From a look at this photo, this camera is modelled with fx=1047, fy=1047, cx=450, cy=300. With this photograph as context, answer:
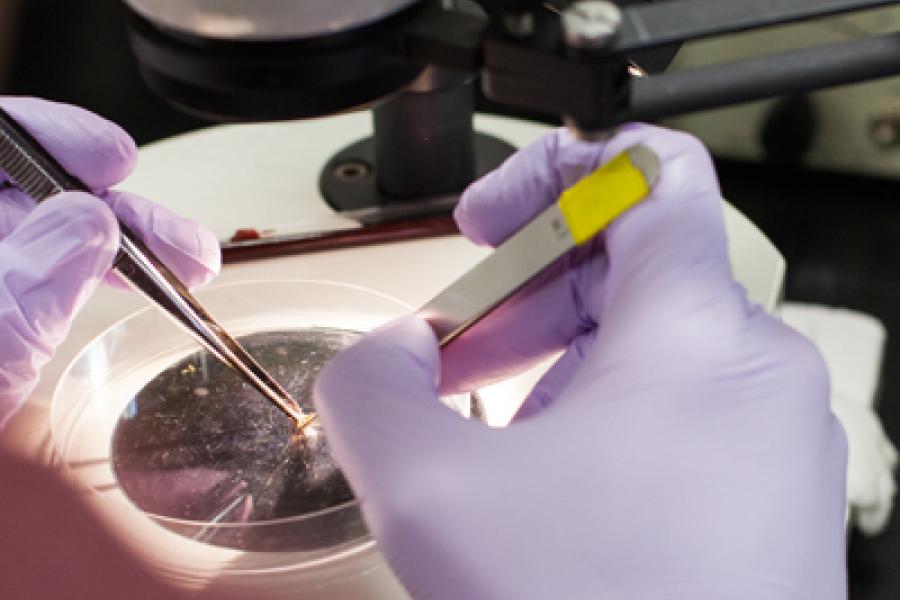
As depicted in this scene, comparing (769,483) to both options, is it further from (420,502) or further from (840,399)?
(840,399)

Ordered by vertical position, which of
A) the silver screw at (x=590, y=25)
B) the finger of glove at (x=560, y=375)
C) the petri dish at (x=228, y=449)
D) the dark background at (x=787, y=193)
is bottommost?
the dark background at (x=787, y=193)

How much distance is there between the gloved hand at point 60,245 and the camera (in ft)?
3.05

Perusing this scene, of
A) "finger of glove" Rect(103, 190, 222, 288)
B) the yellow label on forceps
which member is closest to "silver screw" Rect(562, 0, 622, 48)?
the yellow label on forceps

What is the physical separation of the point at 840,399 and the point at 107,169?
1.11m

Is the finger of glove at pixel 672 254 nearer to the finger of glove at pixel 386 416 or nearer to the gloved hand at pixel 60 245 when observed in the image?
the finger of glove at pixel 386 416

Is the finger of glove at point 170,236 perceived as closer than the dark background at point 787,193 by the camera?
Yes

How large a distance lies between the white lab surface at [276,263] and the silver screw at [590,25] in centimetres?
51

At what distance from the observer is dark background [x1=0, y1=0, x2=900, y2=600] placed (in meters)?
1.66

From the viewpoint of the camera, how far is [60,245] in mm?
925

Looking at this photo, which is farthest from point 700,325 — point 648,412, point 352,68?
point 352,68

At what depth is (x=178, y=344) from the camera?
1.16 m

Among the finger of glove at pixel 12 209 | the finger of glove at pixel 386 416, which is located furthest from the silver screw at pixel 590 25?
the finger of glove at pixel 12 209

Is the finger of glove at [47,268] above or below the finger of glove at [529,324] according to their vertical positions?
above

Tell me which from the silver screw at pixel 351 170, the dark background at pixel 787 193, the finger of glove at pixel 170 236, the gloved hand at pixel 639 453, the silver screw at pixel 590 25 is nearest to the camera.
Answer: the silver screw at pixel 590 25
